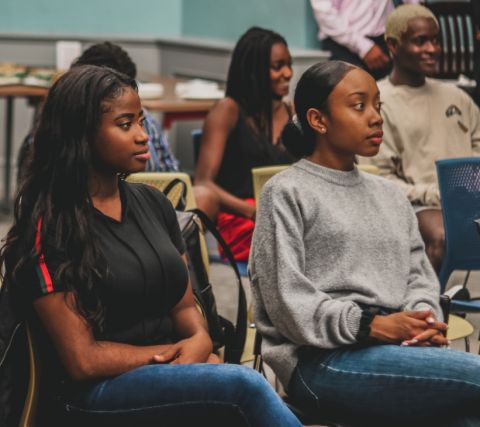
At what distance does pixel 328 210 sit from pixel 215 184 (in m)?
1.87

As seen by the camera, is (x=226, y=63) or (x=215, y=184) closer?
(x=215, y=184)

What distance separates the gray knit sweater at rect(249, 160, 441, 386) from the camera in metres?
2.49

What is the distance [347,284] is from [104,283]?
0.57 metres

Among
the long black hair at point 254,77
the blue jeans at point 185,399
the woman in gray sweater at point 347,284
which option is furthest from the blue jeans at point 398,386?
the long black hair at point 254,77

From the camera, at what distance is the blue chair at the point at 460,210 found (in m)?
3.76

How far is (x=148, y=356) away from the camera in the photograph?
236 centimetres

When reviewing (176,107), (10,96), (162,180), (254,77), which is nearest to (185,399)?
(162,180)

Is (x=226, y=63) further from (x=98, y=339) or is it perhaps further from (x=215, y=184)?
(x=98, y=339)

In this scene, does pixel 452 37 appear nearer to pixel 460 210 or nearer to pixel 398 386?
pixel 460 210

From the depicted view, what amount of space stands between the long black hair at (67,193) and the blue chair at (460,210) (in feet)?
5.44

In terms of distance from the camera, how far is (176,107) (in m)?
6.39

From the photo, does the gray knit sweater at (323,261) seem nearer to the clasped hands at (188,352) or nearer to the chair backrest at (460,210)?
the clasped hands at (188,352)

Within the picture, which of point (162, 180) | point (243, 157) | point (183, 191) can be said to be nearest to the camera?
point (183, 191)

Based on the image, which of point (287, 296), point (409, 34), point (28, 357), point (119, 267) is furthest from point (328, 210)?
point (409, 34)
